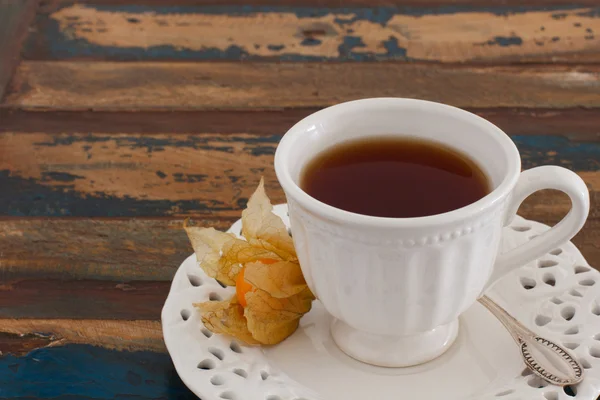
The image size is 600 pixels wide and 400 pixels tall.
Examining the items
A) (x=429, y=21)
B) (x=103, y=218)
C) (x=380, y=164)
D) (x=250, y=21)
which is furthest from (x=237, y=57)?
(x=380, y=164)

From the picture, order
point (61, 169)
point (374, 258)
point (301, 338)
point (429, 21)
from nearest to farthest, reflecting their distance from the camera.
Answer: point (374, 258) < point (301, 338) < point (61, 169) < point (429, 21)

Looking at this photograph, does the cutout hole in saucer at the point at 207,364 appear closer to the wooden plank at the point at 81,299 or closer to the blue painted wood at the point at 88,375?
the blue painted wood at the point at 88,375

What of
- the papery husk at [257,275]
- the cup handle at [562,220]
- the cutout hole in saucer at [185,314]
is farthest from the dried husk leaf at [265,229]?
the cup handle at [562,220]

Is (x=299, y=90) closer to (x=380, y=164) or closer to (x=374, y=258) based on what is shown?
(x=380, y=164)

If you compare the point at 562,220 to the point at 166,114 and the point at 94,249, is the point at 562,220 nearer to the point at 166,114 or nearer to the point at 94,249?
the point at 94,249

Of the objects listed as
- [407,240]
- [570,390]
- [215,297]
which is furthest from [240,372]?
[570,390]

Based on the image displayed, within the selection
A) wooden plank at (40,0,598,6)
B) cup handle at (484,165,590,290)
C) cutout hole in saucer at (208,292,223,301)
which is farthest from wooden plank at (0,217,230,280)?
wooden plank at (40,0,598,6)

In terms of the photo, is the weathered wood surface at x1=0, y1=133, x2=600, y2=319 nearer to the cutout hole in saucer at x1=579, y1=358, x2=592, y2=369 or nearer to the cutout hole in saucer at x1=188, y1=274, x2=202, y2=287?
the cutout hole in saucer at x1=188, y1=274, x2=202, y2=287
